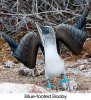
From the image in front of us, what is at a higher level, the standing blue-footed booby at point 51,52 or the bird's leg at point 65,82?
the standing blue-footed booby at point 51,52

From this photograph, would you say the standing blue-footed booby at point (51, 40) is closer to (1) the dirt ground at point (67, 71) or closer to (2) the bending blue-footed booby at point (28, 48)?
(2) the bending blue-footed booby at point (28, 48)

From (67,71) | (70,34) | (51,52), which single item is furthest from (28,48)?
(67,71)

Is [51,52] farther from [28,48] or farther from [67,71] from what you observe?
[67,71]

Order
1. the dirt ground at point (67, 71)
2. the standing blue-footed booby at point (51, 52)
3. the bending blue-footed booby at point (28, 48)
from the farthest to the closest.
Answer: the dirt ground at point (67, 71)
the bending blue-footed booby at point (28, 48)
the standing blue-footed booby at point (51, 52)

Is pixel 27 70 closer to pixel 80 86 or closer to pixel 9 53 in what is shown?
pixel 80 86

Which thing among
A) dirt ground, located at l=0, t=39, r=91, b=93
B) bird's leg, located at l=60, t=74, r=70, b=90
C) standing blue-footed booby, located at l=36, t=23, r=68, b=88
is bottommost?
dirt ground, located at l=0, t=39, r=91, b=93

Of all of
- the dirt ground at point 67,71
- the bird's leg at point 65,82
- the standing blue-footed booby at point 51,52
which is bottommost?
the dirt ground at point 67,71

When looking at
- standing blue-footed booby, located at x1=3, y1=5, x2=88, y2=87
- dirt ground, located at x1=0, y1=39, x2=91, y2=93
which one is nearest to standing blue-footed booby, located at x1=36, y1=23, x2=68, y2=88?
standing blue-footed booby, located at x1=3, y1=5, x2=88, y2=87

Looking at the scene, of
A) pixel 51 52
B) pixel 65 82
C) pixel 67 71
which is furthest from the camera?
pixel 67 71

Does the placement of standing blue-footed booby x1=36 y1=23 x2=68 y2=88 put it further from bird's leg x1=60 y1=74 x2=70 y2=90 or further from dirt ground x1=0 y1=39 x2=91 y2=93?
dirt ground x1=0 y1=39 x2=91 y2=93

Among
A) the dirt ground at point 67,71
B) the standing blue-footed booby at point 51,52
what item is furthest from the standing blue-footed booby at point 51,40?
the dirt ground at point 67,71

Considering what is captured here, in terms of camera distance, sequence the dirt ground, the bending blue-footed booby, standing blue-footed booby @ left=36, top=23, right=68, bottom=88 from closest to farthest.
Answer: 1. standing blue-footed booby @ left=36, top=23, right=68, bottom=88
2. the bending blue-footed booby
3. the dirt ground

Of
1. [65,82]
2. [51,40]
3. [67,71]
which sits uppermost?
[51,40]

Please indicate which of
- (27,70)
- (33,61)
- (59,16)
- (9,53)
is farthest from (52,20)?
(33,61)
